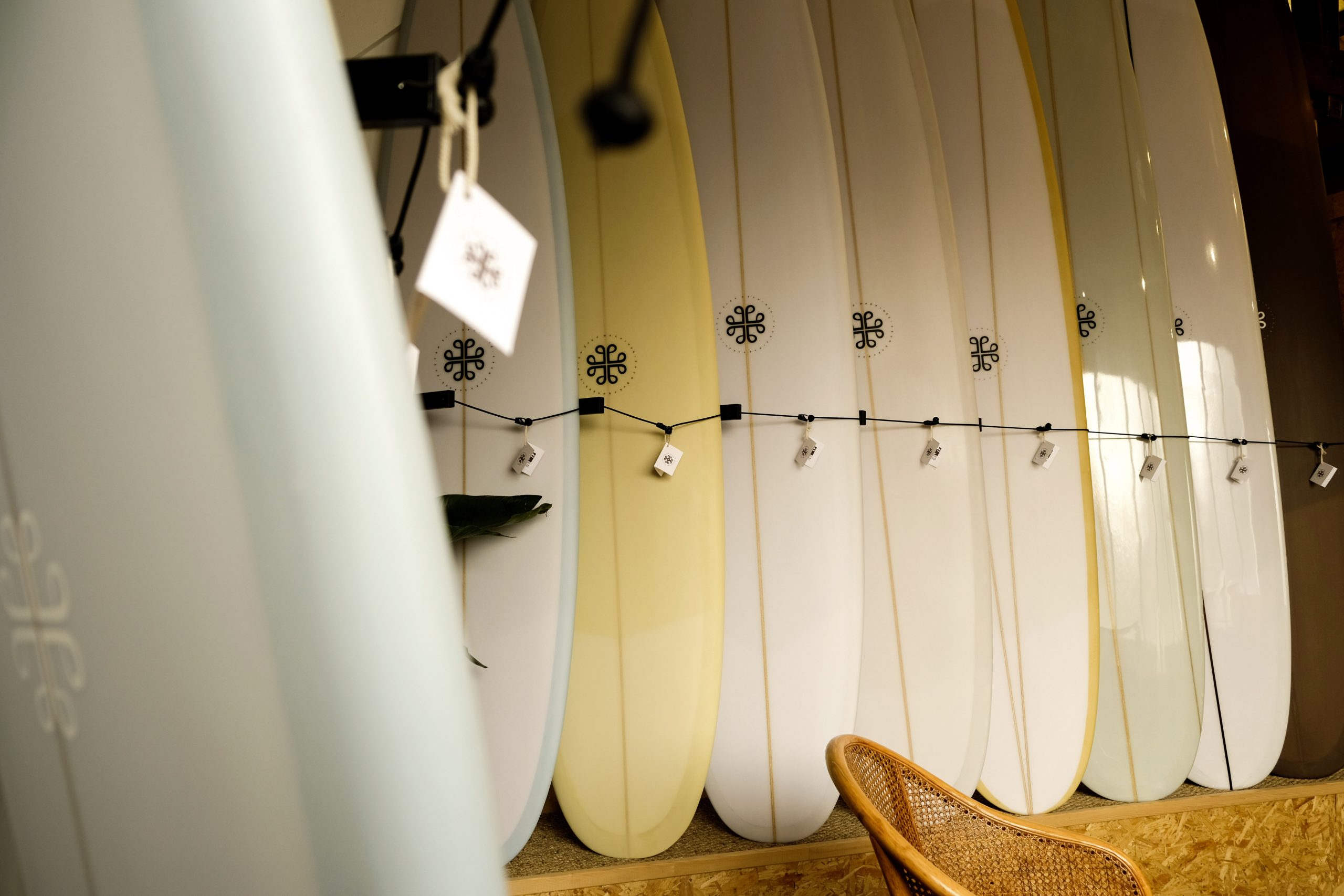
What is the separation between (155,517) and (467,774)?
257 mm

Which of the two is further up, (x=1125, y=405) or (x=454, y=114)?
(x=454, y=114)

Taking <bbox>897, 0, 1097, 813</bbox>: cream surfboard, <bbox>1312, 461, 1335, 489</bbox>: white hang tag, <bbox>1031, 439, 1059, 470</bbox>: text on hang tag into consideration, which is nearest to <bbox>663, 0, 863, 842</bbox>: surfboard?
<bbox>897, 0, 1097, 813</bbox>: cream surfboard

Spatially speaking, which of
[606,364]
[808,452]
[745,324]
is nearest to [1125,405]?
[808,452]

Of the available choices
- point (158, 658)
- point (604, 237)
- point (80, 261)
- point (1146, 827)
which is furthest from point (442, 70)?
point (1146, 827)

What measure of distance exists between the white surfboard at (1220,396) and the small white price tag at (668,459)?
1760mm

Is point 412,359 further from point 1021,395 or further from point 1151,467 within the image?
point 1151,467

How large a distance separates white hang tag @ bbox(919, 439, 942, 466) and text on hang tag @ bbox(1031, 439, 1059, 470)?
0.38 metres

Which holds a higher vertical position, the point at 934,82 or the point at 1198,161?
the point at 934,82

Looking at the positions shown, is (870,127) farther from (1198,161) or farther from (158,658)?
(158,658)

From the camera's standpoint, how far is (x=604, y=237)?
85.5 inches

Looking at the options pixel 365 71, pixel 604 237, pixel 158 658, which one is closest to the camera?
pixel 158 658

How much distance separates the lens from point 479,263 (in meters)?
0.59

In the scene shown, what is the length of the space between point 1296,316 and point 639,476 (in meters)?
2.40

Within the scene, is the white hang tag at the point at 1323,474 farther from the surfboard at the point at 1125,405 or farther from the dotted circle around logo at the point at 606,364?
the dotted circle around logo at the point at 606,364
